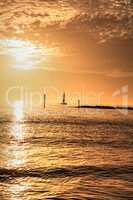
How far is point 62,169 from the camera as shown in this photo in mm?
28703

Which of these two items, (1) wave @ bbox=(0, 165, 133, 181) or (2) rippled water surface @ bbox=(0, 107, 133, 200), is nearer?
(2) rippled water surface @ bbox=(0, 107, 133, 200)

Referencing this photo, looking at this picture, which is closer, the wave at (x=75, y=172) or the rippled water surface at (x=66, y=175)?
the rippled water surface at (x=66, y=175)

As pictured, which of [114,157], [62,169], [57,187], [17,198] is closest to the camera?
[17,198]

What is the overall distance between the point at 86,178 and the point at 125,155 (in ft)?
40.5

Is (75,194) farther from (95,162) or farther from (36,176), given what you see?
(95,162)

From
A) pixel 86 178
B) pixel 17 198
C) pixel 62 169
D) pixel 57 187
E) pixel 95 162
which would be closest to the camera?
pixel 17 198

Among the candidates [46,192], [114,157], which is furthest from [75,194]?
[114,157]

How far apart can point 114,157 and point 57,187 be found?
13.9 metres

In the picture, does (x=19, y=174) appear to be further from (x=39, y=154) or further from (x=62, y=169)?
(x=39, y=154)

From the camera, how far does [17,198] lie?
19.9 m

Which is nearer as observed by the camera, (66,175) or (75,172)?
(66,175)

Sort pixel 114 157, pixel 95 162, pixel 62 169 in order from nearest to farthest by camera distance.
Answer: pixel 62 169 → pixel 95 162 → pixel 114 157

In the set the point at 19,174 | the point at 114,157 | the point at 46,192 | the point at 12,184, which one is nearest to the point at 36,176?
the point at 19,174

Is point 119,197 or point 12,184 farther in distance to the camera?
point 12,184
